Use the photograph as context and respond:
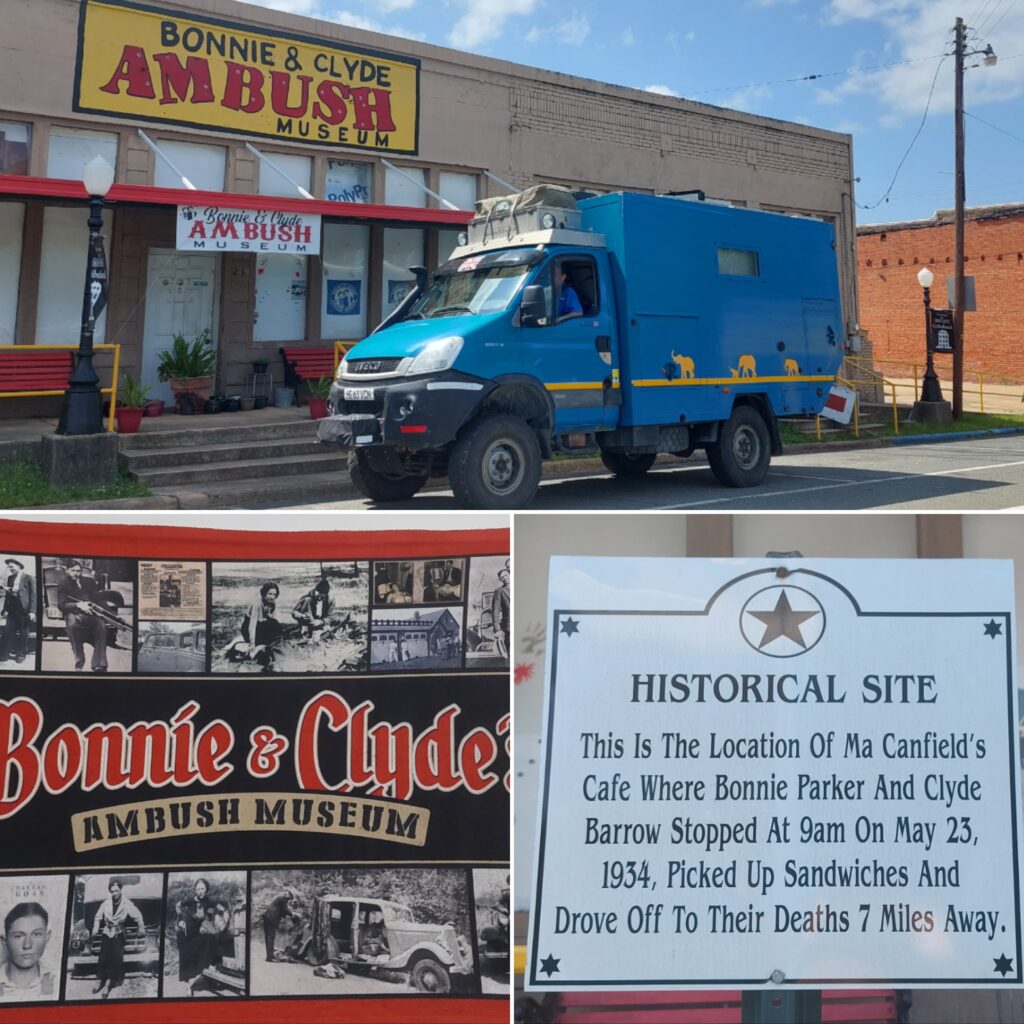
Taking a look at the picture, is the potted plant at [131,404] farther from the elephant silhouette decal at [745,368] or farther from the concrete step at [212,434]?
the elephant silhouette decal at [745,368]

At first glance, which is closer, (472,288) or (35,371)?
(472,288)

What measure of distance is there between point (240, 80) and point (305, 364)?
163 inches

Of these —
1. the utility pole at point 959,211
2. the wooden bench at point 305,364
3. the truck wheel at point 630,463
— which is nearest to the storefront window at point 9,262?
the wooden bench at point 305,364

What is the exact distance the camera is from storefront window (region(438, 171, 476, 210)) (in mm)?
18281

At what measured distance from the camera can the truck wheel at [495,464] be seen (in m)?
9.07

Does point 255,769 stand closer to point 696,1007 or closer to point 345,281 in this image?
point 696,1007

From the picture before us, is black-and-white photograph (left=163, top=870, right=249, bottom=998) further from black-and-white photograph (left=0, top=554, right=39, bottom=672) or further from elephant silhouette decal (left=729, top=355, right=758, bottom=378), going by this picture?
elephant silhouette decal (left=729, top=355, right=758, bottom=378)

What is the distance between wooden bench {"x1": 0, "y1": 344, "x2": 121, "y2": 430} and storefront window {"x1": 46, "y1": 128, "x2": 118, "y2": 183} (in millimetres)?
2412

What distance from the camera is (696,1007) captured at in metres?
2.90

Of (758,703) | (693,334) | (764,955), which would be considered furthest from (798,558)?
(693,334)

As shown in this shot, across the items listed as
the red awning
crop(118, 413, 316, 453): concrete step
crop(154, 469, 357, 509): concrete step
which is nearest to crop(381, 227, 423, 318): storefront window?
the red awning

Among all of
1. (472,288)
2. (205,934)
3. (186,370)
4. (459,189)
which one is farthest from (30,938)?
(459,189)

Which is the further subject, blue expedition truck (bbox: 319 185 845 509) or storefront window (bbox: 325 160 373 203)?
storefront window (bbox: 325 160 373 203)

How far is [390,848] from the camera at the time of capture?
3795 mm
